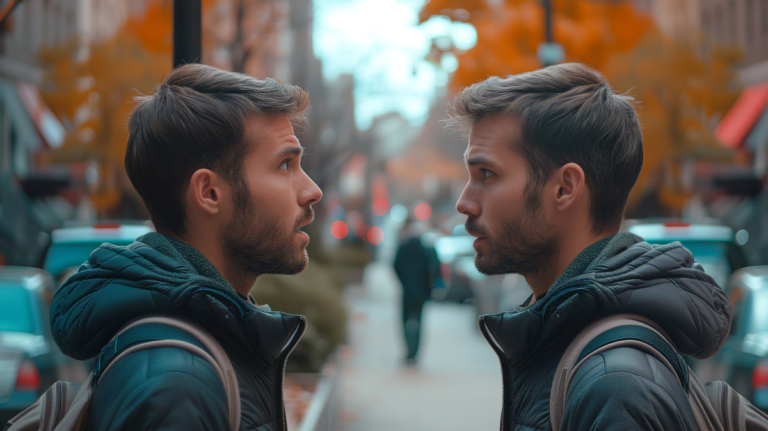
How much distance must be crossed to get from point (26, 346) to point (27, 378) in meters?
0.28

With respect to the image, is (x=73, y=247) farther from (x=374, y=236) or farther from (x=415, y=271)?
(x=374, y=236)

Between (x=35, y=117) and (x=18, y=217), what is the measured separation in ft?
37.6

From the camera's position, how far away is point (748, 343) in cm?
557

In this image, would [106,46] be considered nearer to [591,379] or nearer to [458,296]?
[458,296]

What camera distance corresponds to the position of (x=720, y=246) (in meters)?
7.60

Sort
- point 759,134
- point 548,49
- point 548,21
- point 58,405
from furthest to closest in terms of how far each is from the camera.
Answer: point 759,134, point 548,21, point 548,49, point 58,405

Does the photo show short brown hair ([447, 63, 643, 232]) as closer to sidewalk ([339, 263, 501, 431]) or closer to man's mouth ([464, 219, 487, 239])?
man's mouth ([464, 219, 487, 239])

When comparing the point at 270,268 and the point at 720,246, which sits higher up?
the point at 270,268

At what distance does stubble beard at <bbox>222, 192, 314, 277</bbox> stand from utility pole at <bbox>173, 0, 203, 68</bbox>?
94 cm

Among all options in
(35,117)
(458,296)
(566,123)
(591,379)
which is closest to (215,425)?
(591,379)

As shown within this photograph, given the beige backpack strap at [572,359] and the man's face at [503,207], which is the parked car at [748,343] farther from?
the beige backpack strap at [572,359]

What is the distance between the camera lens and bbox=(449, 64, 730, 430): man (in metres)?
1.65

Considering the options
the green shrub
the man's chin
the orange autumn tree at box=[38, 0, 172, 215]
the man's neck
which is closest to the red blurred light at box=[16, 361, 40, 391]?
the green shrub

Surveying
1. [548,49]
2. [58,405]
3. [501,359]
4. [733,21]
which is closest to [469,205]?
[501,359]
